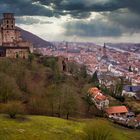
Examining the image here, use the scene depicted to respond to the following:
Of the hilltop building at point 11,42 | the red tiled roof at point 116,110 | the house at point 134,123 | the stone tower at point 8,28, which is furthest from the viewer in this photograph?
the stone tower at point 8,28

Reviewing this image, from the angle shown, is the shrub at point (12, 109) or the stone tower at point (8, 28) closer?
the shrub at point (12, 109)

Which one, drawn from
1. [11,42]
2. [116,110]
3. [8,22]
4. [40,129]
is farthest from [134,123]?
[8,22]

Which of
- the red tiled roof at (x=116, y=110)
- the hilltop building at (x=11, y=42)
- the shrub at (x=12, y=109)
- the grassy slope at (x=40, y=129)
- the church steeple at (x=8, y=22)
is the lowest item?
the red tiled roof at (x=116, y=110)

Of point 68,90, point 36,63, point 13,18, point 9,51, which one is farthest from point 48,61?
point 68,90

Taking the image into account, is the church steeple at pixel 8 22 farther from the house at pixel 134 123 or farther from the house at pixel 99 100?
the house at pixel 134 123

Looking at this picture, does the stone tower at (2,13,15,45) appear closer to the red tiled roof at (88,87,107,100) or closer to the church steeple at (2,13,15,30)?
the church steeple at (2,13,15,30)

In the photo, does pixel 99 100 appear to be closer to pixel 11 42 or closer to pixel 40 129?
pixel 11 42

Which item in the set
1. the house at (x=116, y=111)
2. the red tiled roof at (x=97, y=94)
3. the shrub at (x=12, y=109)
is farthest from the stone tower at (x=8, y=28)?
the shrub at (x=12, y=109)
